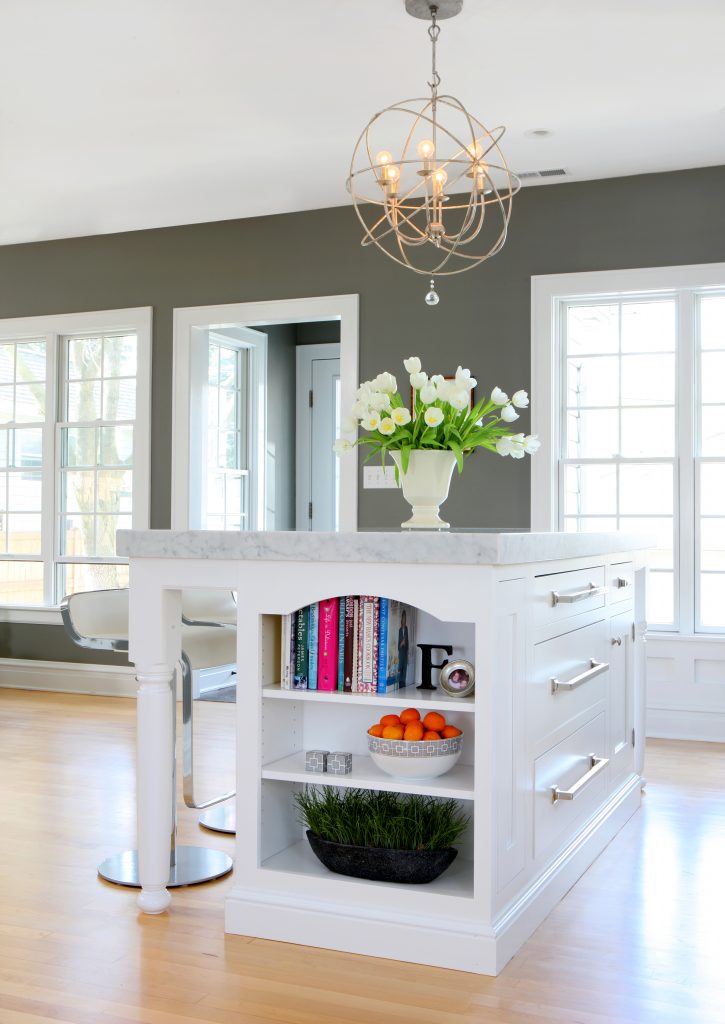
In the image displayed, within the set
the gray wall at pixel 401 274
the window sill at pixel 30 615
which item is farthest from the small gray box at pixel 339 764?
the window sill at pixel 30 615

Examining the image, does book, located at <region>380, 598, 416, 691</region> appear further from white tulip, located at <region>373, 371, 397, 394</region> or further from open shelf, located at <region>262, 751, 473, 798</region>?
white tulip, located at <region>373, 371, 397, 394</region>

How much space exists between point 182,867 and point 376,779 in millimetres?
873

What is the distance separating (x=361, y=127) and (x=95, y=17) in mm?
1347

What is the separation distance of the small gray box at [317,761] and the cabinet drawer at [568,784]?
1.71 feet

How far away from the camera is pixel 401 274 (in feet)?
18.4

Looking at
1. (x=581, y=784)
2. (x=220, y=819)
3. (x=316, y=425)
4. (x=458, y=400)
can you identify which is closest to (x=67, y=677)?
(x=316, y=425)

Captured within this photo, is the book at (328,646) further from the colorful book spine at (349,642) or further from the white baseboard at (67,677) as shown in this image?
the white baseboard at (67,677)

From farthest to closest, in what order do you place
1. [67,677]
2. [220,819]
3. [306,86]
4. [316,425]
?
[316,425]
[67,677]
[306,86]
[220,819]

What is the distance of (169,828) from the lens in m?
2.57

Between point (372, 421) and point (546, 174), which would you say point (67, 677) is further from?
point (372, 421)

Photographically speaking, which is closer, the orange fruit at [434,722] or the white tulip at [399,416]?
the orange fruit at [434,722]

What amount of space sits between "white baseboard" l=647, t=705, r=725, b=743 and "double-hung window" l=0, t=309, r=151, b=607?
3107 mm

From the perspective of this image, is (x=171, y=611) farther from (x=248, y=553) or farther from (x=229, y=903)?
(x=229, y=903)

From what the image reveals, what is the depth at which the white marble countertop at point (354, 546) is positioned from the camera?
7.13 feet
